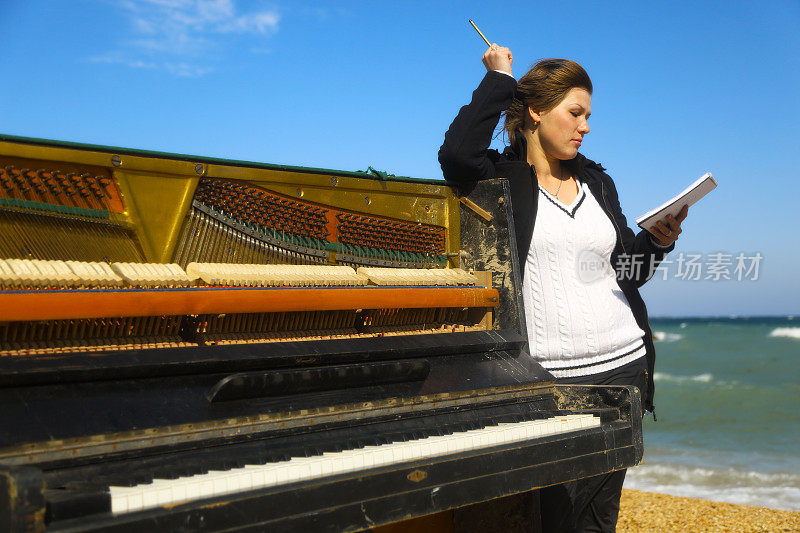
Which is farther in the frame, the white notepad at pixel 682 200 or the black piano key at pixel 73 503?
the white notepad at pixel 682 200

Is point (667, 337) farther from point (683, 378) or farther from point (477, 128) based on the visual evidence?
point (477, 128)

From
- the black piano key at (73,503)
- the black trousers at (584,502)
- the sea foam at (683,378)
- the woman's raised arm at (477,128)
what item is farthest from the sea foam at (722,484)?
the sea foam at (683,378)

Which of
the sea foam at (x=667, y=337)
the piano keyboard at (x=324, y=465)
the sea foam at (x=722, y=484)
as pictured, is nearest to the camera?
the piano keyboard at (x=324, y=465)

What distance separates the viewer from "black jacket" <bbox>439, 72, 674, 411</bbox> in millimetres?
3256

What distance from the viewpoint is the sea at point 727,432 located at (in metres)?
8.29

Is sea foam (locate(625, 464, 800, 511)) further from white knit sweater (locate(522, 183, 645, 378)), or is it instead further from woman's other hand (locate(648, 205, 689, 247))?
white knit sweater (locate(522, 183, 645, 378))

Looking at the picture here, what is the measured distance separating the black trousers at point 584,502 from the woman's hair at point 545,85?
1.28 metres

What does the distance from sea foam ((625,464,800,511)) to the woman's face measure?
546cm

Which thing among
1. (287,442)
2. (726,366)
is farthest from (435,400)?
(726,366)

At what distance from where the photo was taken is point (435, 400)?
262 cm

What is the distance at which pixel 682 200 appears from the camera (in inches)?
128

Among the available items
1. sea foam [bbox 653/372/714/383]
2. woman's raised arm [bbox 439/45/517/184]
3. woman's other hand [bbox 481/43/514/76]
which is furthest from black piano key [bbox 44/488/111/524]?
sea foam [bbox 653/372/714/383]

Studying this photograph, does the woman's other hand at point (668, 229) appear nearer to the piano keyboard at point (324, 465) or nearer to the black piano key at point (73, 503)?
the piano keyboard at point (324, 465)

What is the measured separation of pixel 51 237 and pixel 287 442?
96cm
